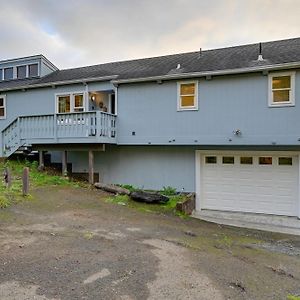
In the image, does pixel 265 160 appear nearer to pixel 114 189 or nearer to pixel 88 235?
pixel 114 189

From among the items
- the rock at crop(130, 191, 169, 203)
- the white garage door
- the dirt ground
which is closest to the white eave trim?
the white garage door

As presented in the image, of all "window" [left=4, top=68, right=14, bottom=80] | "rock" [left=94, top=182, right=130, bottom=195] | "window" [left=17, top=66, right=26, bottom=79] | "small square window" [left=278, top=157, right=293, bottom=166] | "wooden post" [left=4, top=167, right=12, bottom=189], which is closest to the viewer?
"wooden post" [left=4, top=167, right=12, bottom=189]

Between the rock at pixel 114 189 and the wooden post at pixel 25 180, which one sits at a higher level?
the wooden post at pixel 25 180

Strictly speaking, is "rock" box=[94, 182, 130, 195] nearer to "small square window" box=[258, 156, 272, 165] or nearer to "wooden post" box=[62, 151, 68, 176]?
"wooden post" box=[62, 151, 68, 176]

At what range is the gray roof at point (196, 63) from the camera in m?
11.9

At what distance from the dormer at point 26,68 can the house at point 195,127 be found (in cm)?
294

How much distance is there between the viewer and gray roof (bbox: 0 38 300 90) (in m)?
11.9

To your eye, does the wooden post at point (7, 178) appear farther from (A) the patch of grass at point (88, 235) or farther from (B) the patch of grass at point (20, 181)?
(A) the patch of grass at point (88, 235)

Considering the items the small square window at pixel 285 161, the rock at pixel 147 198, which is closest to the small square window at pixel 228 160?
the small square window at pixel 285 161

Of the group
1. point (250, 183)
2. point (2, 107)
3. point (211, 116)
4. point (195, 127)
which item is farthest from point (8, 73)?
point (250, 183)

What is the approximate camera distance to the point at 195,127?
41.3ft

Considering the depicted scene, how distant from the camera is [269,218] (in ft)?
39.2

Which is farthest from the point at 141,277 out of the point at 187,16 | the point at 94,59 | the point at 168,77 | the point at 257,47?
the point at 94,59

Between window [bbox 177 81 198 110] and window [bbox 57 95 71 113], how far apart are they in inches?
246
